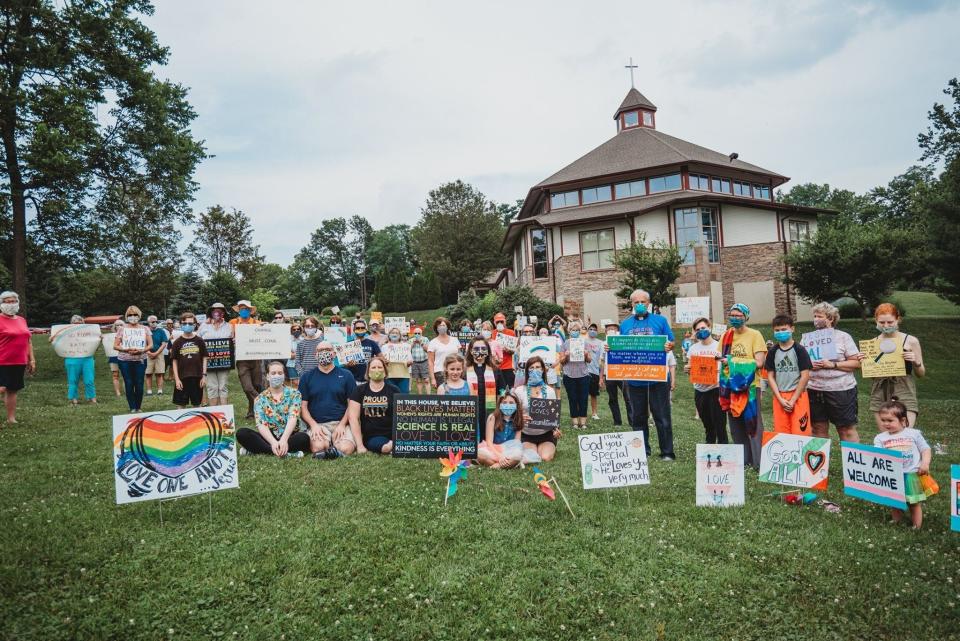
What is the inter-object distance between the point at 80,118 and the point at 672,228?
29.6 m

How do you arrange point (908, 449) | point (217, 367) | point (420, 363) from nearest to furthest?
point (908, 449) < point (217, 367) < point (420, 363)

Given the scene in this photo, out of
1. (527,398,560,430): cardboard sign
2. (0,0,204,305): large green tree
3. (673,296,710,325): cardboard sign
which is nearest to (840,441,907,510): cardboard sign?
(527,398,560,430): cardboard sign

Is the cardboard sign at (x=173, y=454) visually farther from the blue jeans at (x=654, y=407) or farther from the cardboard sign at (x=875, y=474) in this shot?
the cardboard sign at (x=875, y=474)

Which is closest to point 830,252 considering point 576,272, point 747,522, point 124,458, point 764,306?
point 764,306

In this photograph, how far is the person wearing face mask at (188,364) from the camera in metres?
9.79

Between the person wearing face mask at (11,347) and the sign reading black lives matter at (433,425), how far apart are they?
21.7 feet

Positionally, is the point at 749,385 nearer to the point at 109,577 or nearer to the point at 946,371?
the point at 109,577

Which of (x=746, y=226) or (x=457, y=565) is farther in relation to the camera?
(x=746, y=226)

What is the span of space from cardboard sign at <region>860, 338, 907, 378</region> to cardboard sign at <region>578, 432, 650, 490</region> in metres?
3.33

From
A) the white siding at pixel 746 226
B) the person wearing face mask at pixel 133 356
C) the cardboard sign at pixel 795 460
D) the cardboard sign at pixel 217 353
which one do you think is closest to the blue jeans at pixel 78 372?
the person wearing face mask at pixel 133 356

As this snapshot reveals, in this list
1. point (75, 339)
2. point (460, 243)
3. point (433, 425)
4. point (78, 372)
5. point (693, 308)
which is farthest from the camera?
point (460, 243)

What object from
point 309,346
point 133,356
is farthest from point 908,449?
point 133,356

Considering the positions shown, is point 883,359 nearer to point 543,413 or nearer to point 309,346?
point 543,413

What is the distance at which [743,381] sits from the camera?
23.3 feet
